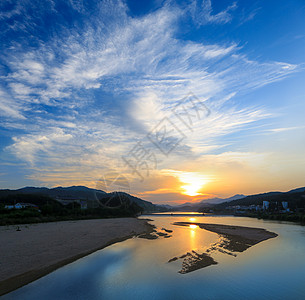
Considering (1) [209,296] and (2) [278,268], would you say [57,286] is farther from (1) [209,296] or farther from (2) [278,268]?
(2) [278,268]

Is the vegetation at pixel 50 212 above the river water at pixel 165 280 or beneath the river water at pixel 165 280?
above

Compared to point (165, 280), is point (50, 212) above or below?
above

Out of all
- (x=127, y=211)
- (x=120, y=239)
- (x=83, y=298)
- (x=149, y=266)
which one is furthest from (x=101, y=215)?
(x=83, y=298)

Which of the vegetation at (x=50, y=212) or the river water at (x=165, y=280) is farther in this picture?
the vegetation at (x=50, y=212)

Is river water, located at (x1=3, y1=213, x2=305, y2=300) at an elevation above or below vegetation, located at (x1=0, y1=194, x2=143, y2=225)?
below

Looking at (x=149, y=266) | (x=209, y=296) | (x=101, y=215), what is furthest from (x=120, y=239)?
(x=101, y=215)

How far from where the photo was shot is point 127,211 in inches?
3794

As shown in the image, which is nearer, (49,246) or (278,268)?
(278,268)

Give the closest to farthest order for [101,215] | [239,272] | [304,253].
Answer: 1. [239,272]
2. [304,253]
3. [101,215]

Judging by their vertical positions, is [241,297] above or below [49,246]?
below

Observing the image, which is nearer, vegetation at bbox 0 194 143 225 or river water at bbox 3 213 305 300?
river water at bbox 3 213 305 300

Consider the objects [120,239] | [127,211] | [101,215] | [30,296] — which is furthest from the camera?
[127,211]

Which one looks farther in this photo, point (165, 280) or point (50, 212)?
point (50, 212)

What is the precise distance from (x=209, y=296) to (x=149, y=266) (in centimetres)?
567
